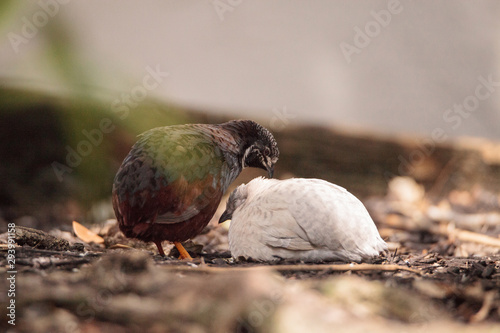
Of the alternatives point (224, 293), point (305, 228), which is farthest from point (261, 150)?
point (224, 293)

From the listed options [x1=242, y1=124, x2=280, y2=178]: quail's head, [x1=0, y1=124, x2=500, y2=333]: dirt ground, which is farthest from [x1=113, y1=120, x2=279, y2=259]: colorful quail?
[x1=0, y1=124, x2=500, y2=333]: dirt ground

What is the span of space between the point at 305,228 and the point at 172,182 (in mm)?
679

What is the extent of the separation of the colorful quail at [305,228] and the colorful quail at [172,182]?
25cm

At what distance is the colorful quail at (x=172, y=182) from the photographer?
233cm

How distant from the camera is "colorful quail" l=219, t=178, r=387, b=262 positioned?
2.32m

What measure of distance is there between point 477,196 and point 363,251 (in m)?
3.24

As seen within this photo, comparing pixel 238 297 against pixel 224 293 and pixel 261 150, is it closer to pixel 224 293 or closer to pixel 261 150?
pixel 224 293

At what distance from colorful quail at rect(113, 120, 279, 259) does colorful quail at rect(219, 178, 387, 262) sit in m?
0.25

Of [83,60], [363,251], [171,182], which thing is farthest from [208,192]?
[83,60]

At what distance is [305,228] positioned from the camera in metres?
2.32

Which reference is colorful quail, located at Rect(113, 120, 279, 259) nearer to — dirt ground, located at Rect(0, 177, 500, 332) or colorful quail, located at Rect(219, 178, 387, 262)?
colorful quail, located at Rect(219, 178, 387, 262)

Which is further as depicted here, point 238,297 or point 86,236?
point 86,236

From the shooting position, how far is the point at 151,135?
254 centimetres

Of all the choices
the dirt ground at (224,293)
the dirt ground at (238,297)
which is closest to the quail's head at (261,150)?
the dirt ground at (224,293)
